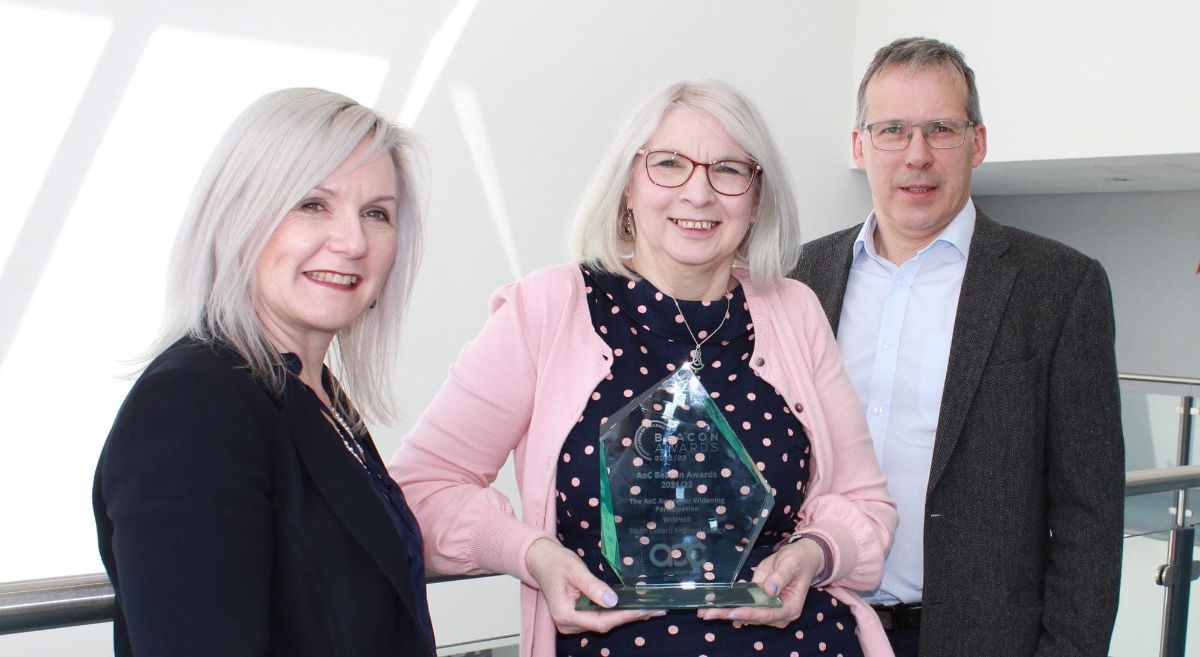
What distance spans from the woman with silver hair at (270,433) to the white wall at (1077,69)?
7223mm

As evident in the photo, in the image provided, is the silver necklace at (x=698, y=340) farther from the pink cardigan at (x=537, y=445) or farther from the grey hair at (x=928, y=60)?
the grey hair at (x=928, y=60)

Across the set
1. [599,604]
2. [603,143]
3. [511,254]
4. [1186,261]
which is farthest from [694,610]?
[1186,261]

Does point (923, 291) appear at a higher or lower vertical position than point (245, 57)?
lower

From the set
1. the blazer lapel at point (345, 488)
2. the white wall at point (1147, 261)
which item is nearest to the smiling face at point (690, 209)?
the blazer lapel at point (345, 488)

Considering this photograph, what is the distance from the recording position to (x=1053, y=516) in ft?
6.97

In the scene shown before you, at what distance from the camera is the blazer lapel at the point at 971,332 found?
2.10 metres

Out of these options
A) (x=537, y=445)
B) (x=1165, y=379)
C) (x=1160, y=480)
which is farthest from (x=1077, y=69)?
(x=537, y=445)

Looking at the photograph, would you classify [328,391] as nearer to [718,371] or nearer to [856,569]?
[718,371]

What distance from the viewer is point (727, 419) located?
65.2 inches

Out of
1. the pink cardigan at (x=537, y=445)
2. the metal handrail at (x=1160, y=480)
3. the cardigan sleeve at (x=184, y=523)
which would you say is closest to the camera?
the cardigan sleeve at (x=184, y=523)

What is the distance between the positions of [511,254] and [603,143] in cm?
111

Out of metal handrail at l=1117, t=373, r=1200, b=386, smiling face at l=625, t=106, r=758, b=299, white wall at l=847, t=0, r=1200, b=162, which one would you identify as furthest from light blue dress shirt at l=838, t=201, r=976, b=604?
white wall at l=847, t=0, r=1200, b=162

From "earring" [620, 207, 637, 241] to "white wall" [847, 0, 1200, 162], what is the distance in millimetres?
6681

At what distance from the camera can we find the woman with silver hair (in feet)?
3.28
